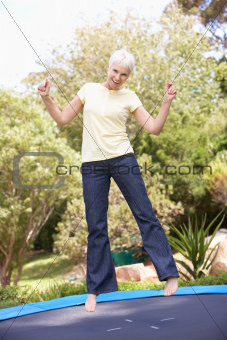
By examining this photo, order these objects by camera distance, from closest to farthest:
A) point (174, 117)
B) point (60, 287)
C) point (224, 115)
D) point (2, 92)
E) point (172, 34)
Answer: point (60, 287) → point (2, 92) → point (174, 117) → point (172, 34) → point (224, 115)

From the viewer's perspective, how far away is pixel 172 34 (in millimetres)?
9656

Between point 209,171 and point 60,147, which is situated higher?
point 60,147

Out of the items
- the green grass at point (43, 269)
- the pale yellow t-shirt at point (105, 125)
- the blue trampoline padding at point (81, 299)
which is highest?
the pale yellow t-shirt at point (105, 125)

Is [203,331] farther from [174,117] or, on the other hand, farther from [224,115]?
[224,115]

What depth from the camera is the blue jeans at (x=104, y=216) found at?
1.99 m

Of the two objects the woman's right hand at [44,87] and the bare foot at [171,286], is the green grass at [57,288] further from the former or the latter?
the woman's right hand at [44,87]

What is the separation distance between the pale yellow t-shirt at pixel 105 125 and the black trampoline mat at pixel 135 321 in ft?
2.91

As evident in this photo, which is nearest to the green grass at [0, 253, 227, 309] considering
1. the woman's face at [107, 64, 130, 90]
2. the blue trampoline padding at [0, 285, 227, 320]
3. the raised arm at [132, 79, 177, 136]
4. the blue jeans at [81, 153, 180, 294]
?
the blue trampoline padding at [0, 285, 227, 320]

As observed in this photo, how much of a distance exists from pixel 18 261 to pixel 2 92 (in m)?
2.81

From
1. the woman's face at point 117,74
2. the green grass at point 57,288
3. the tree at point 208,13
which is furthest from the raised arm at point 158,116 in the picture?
Answer: the tree at point 208,13

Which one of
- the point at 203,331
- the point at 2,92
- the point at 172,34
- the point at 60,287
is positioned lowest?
the point at 60,287

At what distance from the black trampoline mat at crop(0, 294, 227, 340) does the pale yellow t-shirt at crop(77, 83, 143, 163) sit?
0.89 meters

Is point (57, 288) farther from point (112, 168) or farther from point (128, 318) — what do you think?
point (112, 168)

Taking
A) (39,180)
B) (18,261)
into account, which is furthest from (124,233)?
(18,261)
